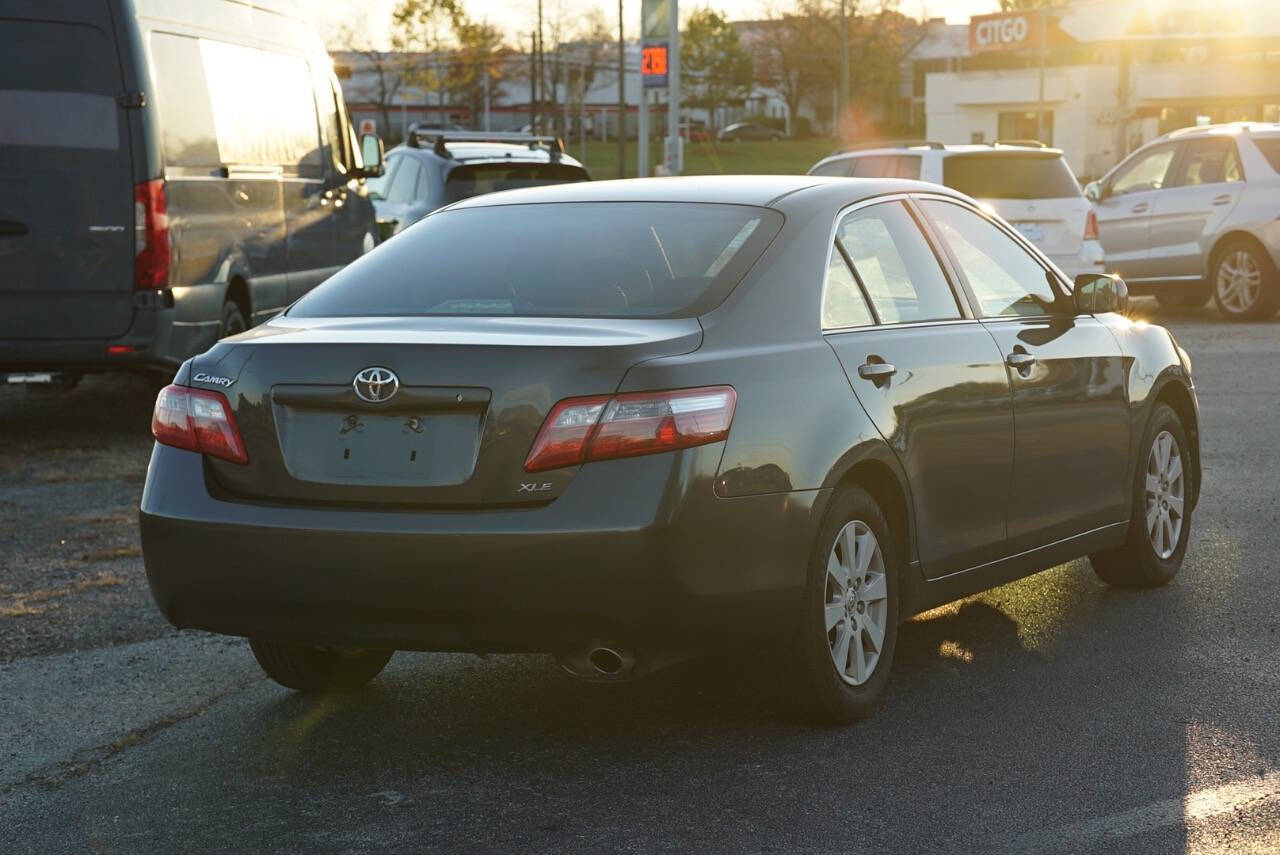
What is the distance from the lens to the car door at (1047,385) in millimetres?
6383

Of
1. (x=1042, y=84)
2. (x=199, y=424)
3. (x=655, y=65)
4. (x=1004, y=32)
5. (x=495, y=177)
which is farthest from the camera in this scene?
(x=1004, y=32)

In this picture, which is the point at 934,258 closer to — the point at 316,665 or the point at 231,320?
the point at 316,665

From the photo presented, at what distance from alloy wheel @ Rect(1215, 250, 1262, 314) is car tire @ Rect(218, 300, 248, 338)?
10.7 m

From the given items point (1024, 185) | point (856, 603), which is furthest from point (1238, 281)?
point (856, 603)

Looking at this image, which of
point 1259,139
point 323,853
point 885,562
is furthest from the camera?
point 1259,139

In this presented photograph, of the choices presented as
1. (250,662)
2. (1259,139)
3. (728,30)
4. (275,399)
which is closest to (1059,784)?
(275,399)

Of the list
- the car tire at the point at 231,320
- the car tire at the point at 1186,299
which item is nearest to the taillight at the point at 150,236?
the car tire at the point at 231,320

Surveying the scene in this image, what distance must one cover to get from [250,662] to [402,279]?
1.48m

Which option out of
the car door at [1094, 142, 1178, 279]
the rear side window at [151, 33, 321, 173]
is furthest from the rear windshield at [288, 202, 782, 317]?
the car door at [1094, 142, 1178, 279]

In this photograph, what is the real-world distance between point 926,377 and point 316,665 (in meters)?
1.96

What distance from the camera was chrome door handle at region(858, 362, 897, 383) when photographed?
18.1 ft

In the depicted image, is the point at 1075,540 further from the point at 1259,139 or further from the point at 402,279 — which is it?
the point at 1259,139

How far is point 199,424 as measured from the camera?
5.16 meters

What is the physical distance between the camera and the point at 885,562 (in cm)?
559
